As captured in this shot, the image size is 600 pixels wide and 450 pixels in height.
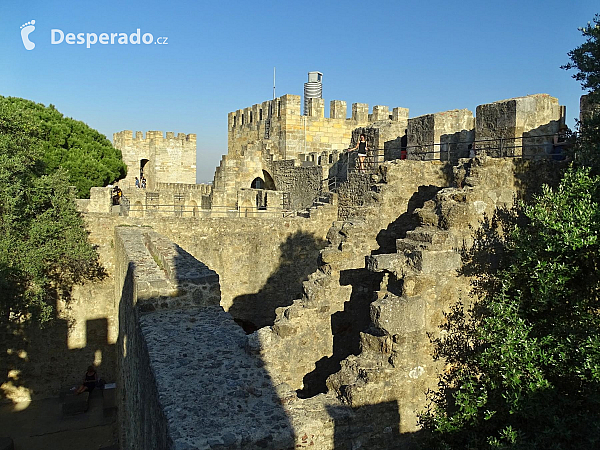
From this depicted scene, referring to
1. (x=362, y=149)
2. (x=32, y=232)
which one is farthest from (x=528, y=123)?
(x=32, y=232)

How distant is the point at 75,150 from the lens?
26.6 m

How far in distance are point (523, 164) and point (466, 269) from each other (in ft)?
5.52

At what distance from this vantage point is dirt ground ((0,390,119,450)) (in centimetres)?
1048

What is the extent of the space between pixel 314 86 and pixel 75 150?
1387 cm

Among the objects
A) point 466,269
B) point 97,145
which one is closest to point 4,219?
point 466,269

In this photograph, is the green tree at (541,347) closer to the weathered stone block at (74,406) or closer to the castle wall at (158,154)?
the weathered stone block at (74,406)

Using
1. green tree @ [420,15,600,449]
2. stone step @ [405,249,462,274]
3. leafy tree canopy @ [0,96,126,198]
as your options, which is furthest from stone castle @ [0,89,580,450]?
leafy tree canopy @ [0,96,126,198]

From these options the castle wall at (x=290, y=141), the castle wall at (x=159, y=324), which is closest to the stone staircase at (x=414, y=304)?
the castle wall at (x=159, y=324)

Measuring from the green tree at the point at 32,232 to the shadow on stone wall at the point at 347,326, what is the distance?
22.8ft

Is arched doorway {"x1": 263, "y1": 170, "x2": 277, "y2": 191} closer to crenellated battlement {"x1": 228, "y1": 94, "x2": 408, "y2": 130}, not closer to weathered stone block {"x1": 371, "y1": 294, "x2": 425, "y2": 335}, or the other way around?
crenellated battlement {"x1": 228, "y1": 94, "x2": 408, "y2": 130}

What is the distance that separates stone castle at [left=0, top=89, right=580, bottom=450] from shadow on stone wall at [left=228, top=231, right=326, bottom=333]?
0.04 m

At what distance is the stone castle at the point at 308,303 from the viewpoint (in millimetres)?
4188

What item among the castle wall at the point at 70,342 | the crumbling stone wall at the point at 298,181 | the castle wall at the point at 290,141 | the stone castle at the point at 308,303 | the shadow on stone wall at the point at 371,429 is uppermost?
the castle wall at the point at 290,141

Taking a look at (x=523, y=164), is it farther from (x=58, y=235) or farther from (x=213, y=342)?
(x=58, y=235)
